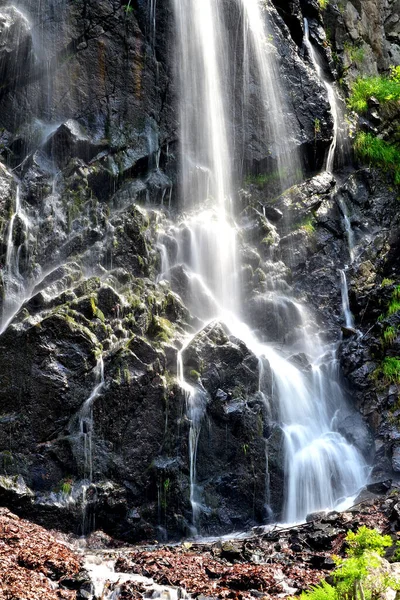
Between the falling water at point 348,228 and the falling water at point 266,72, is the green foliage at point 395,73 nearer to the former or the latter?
the falling water at point 266,72

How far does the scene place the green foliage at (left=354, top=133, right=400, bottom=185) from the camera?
22.2 m

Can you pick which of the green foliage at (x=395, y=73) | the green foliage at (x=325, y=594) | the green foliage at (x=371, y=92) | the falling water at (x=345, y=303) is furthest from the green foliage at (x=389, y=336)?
the green foliage at (x=395, y=73)

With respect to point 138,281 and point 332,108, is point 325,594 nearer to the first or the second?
point 138,281

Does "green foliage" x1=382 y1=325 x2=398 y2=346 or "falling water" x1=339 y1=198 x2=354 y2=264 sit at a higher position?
"falling water" x1=339 y1=198 x2=354 y2=264

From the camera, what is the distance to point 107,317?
14531mm

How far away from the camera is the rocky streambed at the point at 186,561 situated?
28.7 ft

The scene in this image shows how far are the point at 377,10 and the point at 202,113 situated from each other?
43.4 feet

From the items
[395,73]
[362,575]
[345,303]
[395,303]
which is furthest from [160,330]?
[395,73]

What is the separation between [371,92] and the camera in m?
24.5

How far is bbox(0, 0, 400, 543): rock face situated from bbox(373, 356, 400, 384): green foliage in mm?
192

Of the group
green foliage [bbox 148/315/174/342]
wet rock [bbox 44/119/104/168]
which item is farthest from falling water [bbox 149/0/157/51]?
green foliage [bbox 148/315/174/342]

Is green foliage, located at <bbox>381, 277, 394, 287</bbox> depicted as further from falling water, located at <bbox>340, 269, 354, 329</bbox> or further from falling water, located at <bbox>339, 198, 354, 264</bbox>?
falling water, located at <bbox>339, 198, 354, 264</bbox>

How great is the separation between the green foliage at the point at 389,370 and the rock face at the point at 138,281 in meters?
0.19

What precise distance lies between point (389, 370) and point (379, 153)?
1037cm
